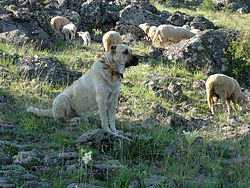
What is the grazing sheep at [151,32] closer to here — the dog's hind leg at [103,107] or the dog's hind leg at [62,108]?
the dog's hind leg at [62,108]

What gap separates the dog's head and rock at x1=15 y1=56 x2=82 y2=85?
4.10 m

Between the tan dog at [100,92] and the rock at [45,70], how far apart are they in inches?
119

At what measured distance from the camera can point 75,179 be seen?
148 inches

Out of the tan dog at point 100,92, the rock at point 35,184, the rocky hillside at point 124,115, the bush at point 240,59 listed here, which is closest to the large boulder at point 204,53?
the rocky hillside at point 124,115

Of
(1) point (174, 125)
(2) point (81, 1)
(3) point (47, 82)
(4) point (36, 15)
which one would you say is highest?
(2) point (81, 1)

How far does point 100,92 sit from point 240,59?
9065 mm

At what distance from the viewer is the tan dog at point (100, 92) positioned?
6.30 meters

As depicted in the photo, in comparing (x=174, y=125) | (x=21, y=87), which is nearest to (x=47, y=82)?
(x=21, y=87)

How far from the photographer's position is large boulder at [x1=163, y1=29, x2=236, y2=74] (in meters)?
13.6

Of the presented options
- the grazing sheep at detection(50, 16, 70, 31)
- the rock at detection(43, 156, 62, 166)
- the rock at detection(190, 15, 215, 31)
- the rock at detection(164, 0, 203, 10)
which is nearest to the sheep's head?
the rock at detection(43, 156, 62, 166)

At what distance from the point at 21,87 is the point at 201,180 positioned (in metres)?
6.38

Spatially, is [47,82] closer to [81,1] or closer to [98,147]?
[98,147]

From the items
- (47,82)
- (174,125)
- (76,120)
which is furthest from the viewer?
(47,82)

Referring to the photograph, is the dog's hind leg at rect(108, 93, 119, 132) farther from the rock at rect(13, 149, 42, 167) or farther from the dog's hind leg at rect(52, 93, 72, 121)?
the rock at rect(13, 149, 42, 167)
